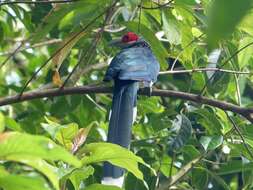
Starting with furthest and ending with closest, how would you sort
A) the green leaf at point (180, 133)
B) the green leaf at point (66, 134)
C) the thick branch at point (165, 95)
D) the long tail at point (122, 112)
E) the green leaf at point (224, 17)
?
the long tail at point (122, 112), the green leaf at point (180, 133), the thick branch at point (165, 95), the green leaf at point (66, 134), the green leaf at point (224, 17)

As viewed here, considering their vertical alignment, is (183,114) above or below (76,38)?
below

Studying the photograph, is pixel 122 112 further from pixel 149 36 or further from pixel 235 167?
pixel 235 167

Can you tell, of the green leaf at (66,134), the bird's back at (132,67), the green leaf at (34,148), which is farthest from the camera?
the bird's back at (132,67)

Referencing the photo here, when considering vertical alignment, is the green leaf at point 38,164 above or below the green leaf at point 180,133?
above

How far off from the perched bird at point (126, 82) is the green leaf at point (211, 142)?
37 cm

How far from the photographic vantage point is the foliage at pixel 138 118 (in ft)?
4.77

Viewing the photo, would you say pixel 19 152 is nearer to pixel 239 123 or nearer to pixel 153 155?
pixel 239 123

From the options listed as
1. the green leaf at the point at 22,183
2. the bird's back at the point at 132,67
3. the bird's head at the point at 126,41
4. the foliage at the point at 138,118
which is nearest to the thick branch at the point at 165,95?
the foliage at the point at 138,118

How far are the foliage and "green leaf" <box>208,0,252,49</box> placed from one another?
0.54 meters

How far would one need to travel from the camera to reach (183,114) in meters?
2.65

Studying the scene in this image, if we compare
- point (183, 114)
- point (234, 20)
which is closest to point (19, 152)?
point (234, 20)

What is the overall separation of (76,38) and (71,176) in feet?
2.58

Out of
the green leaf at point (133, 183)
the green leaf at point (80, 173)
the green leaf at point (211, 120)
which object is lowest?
the green leaf at point (133, 183)

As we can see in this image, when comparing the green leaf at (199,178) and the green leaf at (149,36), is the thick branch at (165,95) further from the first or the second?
the green leaf at (199,178)
